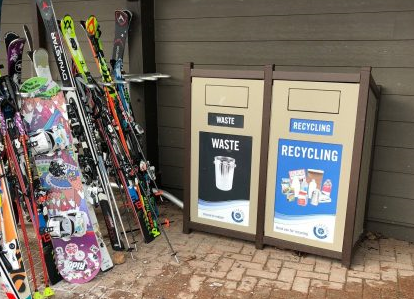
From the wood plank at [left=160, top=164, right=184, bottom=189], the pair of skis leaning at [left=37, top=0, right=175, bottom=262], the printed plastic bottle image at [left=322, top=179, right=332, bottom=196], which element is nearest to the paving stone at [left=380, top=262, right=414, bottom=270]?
the printed plastic bottle image at [left=322, top=179, right=332, bottom=196]

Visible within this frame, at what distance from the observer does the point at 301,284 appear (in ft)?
9.94

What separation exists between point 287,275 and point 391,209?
4.16 feet

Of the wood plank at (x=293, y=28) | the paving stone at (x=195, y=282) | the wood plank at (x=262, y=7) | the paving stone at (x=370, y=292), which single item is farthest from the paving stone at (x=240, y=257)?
the wood plank at (x=262, y=7)

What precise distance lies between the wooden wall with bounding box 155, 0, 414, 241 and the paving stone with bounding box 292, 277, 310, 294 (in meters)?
1.14

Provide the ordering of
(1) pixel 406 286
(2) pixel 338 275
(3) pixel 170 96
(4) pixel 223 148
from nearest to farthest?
1. (1) pixel 406 286
2. (2) pixel 338 275
3. (4) pixel 223 148
4. (3) pixel 170 96

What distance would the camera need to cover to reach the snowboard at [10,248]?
2.71m

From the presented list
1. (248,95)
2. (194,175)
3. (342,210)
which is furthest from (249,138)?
(342,210)

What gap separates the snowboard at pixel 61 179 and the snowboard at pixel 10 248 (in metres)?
0.27

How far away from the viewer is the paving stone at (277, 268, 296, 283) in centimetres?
309

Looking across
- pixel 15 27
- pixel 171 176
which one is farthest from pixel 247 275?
pixel 15 27

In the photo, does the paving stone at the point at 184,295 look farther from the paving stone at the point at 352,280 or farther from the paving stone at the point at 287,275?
the paving stone at the point at 352,280

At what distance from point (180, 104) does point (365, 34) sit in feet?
6.28

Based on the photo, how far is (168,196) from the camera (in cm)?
447

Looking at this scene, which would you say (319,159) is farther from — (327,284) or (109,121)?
A: (109,121)
